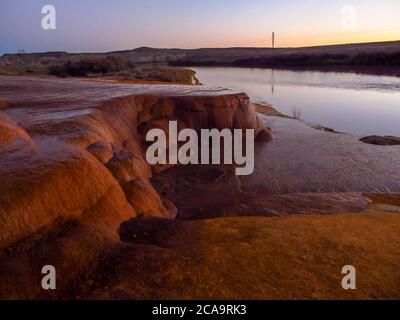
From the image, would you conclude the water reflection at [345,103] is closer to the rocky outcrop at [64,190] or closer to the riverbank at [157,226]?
the riverbank at [157,226]

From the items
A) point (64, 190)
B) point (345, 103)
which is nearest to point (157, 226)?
point (64, 190)

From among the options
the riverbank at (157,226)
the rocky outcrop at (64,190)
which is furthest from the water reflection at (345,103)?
the rocky outcrop at (64,190)

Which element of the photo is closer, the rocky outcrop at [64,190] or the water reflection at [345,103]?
the rocky outcrop at [64,190]

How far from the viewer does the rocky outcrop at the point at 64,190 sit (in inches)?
105

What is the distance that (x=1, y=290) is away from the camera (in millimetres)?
2383

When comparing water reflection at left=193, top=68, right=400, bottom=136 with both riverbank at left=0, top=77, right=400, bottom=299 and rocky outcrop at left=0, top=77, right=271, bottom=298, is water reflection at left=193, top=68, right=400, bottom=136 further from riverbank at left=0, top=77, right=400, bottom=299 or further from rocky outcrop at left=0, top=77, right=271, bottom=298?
rocky outcrop at left=0, top=77, right=271, bottom=298

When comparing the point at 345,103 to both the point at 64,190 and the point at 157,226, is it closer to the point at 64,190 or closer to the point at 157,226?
the point at 157,226

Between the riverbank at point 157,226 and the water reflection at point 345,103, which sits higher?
the water reflection at point 345,103

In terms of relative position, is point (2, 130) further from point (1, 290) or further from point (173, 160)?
point (173, 160)

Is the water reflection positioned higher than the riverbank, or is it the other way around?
the water reflection

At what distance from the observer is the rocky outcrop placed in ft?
8.75

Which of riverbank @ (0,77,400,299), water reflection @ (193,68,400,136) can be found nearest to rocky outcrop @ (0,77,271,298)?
riverbank @ (0,77,400,299)

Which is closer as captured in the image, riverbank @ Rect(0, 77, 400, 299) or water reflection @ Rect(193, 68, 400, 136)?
riverbank @ Rect(0, 77, 400, 299)

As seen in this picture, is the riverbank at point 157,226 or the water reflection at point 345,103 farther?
the water reflection at point 345,103
